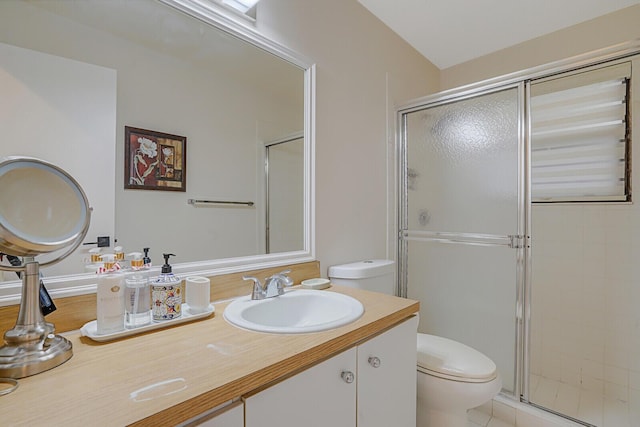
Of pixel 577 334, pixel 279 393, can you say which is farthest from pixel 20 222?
pixel 577 334

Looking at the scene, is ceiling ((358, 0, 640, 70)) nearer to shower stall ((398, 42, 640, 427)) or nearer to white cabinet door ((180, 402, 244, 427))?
shower stall ((398, 42, 640, 427))

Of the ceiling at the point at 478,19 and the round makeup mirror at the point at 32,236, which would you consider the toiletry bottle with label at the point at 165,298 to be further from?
the ceiling at the point at 478,19

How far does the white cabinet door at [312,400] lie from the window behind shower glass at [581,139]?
159cm

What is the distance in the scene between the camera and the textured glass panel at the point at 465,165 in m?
1.72

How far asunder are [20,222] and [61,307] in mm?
288

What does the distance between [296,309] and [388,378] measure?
0.40 metres

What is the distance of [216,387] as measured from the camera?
59 cm

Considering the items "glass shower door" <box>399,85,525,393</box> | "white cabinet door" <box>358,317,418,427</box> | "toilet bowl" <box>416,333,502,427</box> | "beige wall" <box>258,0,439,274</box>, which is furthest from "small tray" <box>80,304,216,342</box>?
"glass shower door" <box>399,85,525,393</box>

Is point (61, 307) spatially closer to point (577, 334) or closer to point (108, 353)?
point (108, 353)

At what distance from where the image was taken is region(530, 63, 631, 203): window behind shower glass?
187 centimetres

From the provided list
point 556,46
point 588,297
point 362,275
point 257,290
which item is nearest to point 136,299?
point 257,290

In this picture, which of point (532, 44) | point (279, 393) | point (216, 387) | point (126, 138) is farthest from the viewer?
point (532, 44)

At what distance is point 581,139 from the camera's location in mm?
2039

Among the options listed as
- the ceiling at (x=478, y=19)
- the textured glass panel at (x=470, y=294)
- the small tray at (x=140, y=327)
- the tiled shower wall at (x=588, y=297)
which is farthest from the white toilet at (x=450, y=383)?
the ceiling at (x=478, y=19)
